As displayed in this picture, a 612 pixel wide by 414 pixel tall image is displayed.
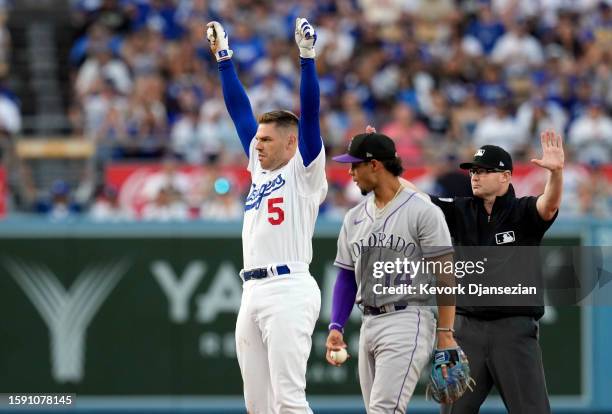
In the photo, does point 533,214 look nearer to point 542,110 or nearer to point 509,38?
point 542,110

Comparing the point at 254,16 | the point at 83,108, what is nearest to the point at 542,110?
the point at 254,16

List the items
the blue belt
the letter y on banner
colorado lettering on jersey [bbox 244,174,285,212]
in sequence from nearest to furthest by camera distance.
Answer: the blue belt, colorado lettering on jersey [bbox 244,174,285,212], the letter y on banner

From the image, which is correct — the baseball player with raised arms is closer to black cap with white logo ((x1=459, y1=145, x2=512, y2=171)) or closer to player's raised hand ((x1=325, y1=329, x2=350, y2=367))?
player's raised hand ((x1=325, y1=329, x2=350, y2=367))

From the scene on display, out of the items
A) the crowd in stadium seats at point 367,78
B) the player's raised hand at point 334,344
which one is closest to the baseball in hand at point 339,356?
the player's raised hand at point 334,344

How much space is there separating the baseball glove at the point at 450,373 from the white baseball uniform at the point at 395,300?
0.08m

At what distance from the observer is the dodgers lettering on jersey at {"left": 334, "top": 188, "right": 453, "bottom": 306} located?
6.91 meters

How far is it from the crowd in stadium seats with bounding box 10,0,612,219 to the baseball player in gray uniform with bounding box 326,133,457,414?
5640 mm

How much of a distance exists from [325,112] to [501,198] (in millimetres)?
8484

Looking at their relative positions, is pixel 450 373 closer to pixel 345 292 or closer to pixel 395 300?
pixel 395 300

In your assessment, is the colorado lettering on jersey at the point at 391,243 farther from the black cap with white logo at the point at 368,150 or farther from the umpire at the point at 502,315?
the umpire at the point at 502,315

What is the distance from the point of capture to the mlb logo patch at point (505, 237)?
287 inches

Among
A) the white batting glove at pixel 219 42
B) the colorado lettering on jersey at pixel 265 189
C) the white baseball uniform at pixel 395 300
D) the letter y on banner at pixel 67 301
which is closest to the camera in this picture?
the white baseball uniform at pixel 395 300

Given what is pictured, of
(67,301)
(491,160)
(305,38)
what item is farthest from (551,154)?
(67,301)

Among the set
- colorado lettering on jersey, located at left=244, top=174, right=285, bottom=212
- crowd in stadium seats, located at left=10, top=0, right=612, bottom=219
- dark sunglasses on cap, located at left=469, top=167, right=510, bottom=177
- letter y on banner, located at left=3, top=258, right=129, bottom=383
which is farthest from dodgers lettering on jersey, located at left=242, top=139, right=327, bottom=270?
crowd in stadium seats, located at left=10, top=0, right=612, bottom=219
